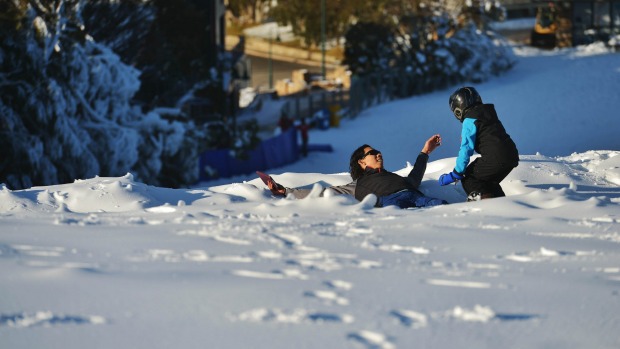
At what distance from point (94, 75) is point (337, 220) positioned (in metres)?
19.0

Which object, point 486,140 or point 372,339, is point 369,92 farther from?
point 372,339

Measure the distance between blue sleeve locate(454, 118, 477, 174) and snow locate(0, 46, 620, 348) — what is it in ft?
3.82

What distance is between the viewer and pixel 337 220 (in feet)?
25.8

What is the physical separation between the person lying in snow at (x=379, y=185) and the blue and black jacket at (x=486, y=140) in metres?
0.35

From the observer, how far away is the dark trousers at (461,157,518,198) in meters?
10.2

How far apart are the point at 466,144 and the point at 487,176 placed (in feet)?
1.02

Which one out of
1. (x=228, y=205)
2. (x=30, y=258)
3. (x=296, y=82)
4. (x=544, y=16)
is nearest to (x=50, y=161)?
(x=228, y=205)

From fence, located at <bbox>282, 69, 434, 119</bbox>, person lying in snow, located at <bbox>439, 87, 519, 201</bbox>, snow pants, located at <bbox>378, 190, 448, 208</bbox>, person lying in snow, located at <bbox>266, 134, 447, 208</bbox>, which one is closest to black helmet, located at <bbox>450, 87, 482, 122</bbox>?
person lying in snow, located at <bbox>439, 87, 519, 201</bbox>

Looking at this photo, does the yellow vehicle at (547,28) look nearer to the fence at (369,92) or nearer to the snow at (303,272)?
the fence at (369,92)

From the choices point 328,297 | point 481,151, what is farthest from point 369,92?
point 328,297

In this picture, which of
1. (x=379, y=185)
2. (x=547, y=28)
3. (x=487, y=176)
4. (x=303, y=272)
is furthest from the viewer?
(x=547, y=28)

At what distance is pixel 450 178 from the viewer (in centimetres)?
1027

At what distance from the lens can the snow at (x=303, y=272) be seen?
5.50 meters

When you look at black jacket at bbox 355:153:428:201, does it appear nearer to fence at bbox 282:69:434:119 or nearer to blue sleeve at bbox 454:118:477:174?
blue sleeve at bbox 454:118:477:174
